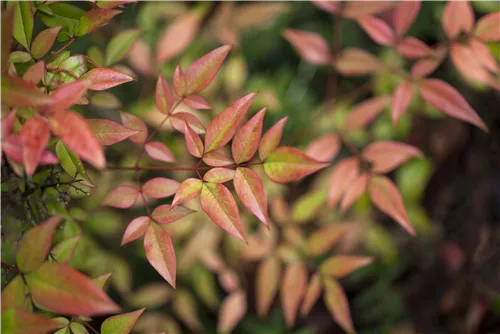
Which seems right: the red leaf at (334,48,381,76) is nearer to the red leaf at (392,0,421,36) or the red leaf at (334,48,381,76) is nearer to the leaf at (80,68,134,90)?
the red leaf at (392,0,421,36)

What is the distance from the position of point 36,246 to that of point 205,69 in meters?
0.29

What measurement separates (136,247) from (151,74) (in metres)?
0.48

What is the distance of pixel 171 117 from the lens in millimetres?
661

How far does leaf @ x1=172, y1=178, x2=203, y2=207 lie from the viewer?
1.81 feet

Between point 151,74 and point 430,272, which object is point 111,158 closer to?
point 151,74

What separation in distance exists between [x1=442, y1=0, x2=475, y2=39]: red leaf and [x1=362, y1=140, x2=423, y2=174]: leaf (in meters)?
0.21

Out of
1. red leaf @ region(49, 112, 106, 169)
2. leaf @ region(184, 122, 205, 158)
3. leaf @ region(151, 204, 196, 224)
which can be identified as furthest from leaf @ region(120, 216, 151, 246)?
red leaf @ region(49, 112, 106, 169)

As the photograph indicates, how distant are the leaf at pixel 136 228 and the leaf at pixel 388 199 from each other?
374mm

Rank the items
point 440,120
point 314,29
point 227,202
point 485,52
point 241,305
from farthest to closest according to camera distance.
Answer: point 314,29 < point 440,120 < point 241,305 < point 485,52 < point 227,202

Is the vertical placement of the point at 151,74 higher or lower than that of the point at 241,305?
higher

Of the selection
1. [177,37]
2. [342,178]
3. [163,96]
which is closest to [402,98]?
[342,178]

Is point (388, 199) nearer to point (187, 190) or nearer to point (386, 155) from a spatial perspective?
point (386, 155)

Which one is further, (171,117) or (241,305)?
(241,305)

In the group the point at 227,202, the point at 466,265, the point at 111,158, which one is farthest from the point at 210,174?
the point at 466,265
